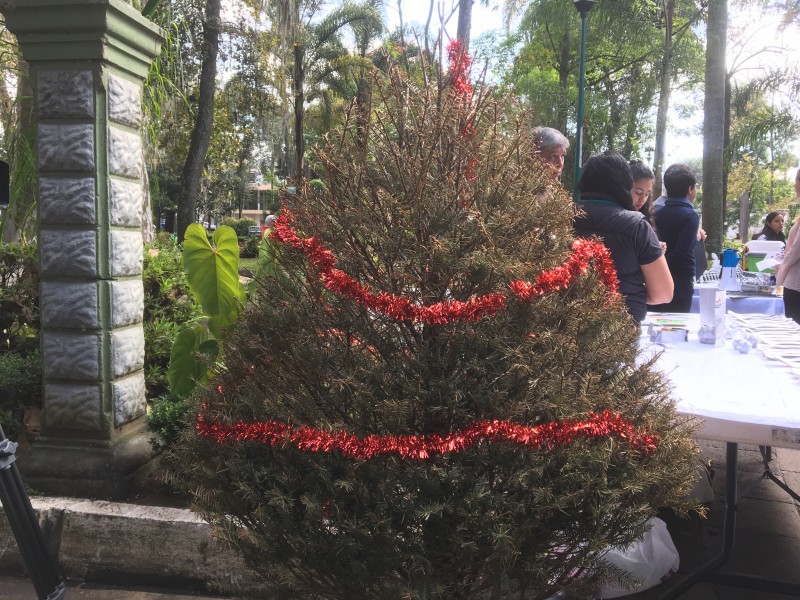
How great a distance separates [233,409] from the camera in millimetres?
1707

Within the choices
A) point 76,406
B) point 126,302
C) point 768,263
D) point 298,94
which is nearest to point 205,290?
point 126,302

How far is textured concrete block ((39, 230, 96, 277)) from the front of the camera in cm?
348

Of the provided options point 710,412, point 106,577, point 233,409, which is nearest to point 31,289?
point 106,577

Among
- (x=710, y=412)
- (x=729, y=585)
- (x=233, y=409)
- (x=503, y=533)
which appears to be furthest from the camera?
(x=729, y=585)

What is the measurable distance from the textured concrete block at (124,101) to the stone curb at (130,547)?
2.03m

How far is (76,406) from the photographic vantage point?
3.55 m

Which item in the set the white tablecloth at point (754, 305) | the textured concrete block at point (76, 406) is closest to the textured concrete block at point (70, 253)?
the textured concrete block at point (76, 406)

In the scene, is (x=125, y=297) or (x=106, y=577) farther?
(x=125, y=297)

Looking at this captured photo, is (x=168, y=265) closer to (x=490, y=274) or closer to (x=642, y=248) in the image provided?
(x=642, y=248)

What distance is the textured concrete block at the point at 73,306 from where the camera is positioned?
11.5ft

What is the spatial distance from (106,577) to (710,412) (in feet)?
9.43

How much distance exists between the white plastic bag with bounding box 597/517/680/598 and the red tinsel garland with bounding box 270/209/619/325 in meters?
1.66

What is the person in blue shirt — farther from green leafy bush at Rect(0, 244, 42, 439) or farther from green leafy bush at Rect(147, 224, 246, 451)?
green leafy bush at Rect(0, 244, 42, 439)

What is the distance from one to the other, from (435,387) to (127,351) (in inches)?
104
